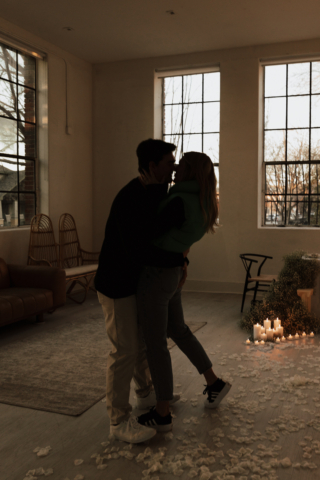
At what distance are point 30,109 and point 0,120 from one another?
2.31 feet

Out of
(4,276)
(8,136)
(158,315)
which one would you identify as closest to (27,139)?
(8,136)

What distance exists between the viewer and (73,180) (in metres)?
7.21

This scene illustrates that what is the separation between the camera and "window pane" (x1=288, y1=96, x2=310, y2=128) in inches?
269

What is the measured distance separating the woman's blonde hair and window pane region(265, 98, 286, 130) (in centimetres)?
504

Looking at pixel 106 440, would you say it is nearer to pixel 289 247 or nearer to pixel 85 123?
pixel 289 247

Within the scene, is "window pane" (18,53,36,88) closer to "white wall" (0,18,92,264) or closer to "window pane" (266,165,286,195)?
"white wall" (0,18,92,264)

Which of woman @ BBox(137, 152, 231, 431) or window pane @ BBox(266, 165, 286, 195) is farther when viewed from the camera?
window pane @ BBox(266, 165, 286, 195)

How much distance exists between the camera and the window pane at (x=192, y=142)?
738cm

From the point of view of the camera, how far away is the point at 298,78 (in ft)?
22.5

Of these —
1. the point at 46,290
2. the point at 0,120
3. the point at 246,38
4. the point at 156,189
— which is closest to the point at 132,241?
the point at 156,189

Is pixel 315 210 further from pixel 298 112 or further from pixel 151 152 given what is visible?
pixel 151 152

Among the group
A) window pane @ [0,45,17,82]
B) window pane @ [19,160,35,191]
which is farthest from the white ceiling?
window pane @ [19,160,35,191]

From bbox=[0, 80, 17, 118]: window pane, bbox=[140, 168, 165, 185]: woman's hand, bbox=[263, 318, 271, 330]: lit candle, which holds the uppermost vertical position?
bbox=[0, 80, 17, 118]: window pane

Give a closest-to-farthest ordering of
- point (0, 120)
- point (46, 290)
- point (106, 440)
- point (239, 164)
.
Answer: point (106, 440) → point (46, 290) → point (0, 120) → point (239, 164)
